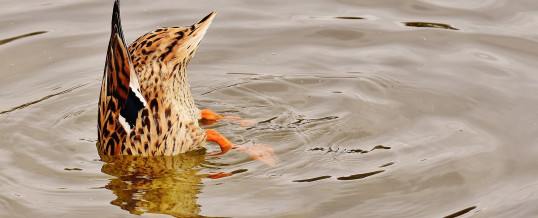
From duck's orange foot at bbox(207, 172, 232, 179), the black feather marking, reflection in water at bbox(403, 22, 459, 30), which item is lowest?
duck's orange foot at bbox(207, 172, 232, 179)

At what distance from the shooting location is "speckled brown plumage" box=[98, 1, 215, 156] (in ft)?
22.4

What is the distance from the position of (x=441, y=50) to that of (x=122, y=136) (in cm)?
356

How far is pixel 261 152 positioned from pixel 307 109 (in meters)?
0.96

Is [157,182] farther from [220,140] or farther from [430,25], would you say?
[430,25]

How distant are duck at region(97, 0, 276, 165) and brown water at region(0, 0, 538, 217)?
0.44ft

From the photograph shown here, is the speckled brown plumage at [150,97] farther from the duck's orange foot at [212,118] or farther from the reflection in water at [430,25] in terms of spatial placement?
the reflection in water at [430,25]

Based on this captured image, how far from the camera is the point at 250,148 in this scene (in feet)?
23.1

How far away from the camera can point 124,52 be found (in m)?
6.55

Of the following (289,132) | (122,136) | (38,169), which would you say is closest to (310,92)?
(289,132)

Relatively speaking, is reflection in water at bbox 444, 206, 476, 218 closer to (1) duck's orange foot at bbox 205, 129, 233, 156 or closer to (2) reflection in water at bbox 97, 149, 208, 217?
(2) reflection in water at bbox 97, 149, 208, 217

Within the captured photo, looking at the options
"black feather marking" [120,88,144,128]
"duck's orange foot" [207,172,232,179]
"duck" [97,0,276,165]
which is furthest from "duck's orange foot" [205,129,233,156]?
"black feather marking" [120,88,144,128]

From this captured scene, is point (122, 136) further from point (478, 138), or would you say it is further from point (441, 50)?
point (441, 50)

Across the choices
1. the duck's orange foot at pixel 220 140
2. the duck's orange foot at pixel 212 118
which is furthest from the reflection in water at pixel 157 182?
the duck's orange foot at pixel 212 118

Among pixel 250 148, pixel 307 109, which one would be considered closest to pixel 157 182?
pixel 250 148
